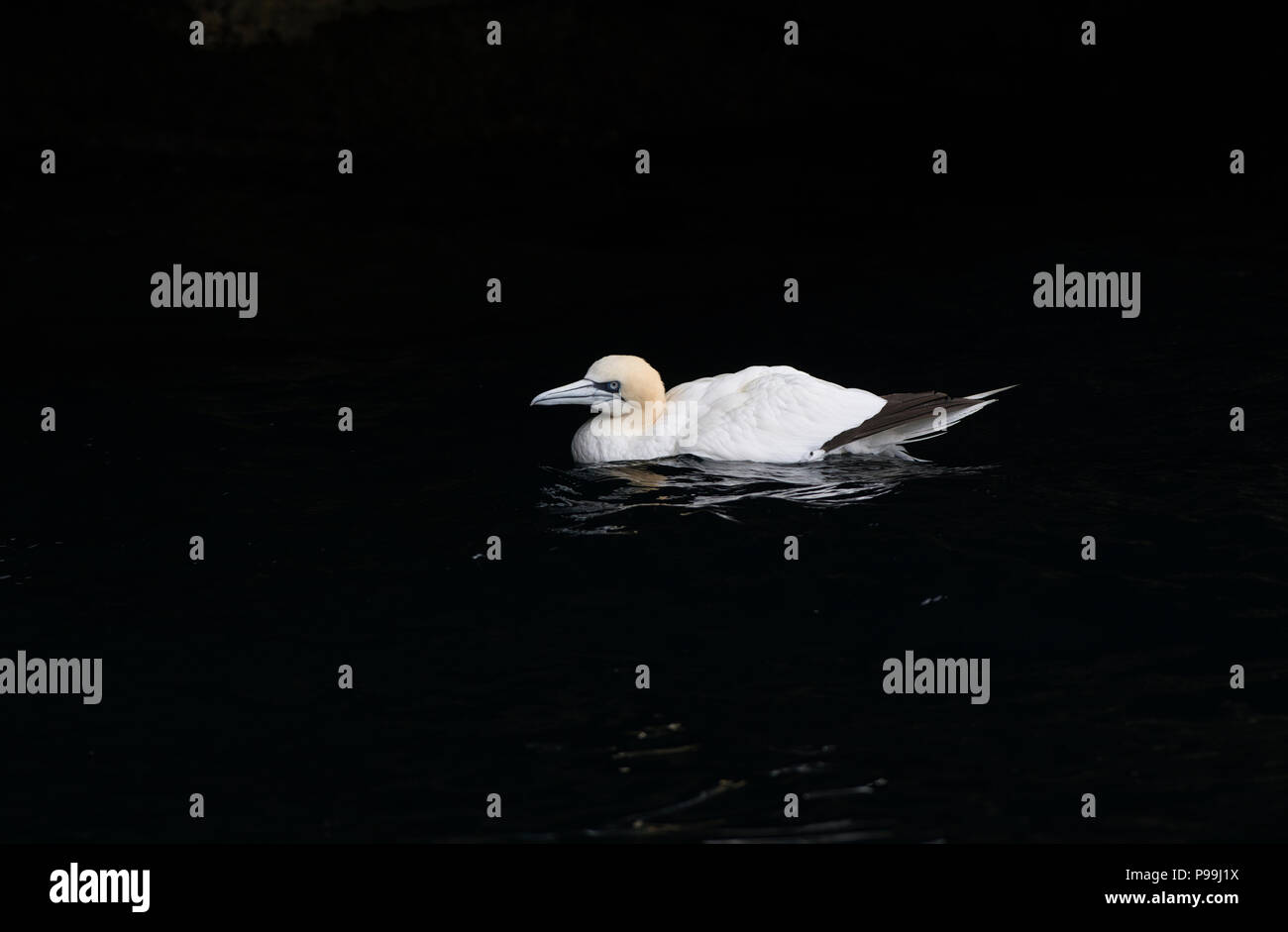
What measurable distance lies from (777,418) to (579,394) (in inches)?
50.5

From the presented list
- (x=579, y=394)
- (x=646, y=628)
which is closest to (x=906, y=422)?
(x=579, y=394)

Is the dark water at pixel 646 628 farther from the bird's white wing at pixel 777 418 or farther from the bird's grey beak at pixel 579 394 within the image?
the bird's grey beak at pixel 579 394

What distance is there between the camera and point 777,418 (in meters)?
9.51

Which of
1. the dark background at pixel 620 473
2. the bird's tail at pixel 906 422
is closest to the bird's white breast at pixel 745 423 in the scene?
the bird's tail at pixel 906 422

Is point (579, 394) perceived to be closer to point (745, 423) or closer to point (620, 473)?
point (620, 473)

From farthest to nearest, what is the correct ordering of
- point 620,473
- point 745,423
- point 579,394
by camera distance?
point 579,394 < point 620,473 < point 745,423

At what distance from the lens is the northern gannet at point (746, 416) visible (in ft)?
31.1

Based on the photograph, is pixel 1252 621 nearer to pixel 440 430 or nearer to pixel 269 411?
pixel 440 430

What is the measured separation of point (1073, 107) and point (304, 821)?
14472 millimetres

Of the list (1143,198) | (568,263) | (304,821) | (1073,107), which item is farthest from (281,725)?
(1073,107)

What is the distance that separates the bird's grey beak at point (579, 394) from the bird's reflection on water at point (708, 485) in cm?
43

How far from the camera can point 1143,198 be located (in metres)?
15.3

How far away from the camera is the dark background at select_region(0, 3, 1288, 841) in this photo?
6.32 m

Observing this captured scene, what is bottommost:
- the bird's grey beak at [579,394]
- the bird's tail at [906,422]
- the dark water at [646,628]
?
the dark water at [646,628]
